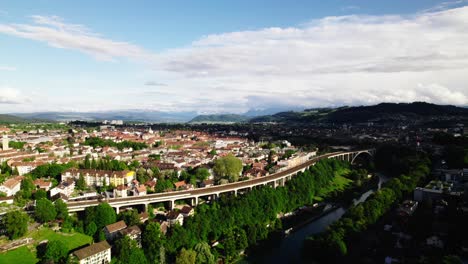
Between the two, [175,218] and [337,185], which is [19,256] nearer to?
[175,218]

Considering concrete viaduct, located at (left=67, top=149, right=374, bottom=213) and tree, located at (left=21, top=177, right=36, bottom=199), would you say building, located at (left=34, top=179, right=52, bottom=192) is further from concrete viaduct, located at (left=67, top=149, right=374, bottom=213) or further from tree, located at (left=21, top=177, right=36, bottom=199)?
concrete viaduct, located at (left=67, top=149, right=374, bottom=213)

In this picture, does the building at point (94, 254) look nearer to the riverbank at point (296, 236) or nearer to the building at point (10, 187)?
the riverbank at point (296, 236)

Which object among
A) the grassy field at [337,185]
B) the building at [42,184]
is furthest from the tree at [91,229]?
the grassy field at [337,185]

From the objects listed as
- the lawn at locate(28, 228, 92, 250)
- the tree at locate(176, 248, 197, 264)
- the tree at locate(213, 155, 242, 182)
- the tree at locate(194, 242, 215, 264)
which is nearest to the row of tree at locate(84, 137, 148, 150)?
the tree at locate(213, 155, 242, 182)

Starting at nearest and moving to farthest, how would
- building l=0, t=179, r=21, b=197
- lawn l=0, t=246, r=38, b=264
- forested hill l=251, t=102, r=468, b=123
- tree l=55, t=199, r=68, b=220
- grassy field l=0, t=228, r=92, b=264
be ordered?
lawn l=0, t=246, r=38, b=264 → grassy field l=0, t=228, r=92, b=264 → tree l=55, t=199, r=68, b=220 → building l=0, t=179, r=21, b=197 → forested hill l=251, t=102, r=468, b=123

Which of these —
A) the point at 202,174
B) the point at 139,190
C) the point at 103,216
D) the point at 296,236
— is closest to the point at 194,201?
the point at 139,190
